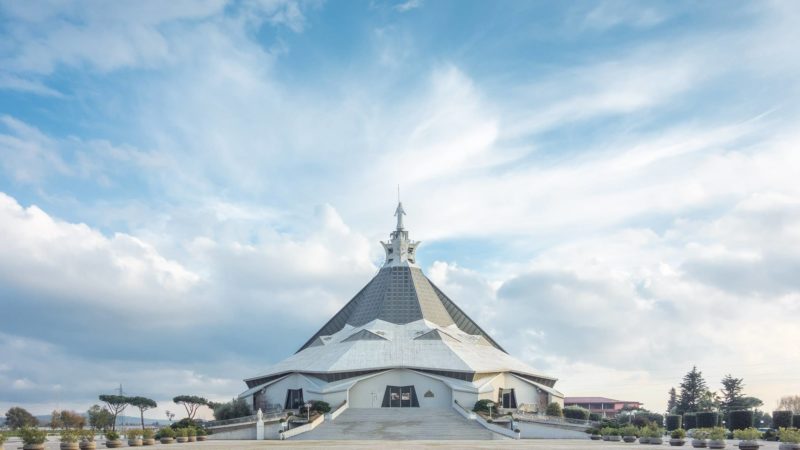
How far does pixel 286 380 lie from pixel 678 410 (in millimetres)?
49412

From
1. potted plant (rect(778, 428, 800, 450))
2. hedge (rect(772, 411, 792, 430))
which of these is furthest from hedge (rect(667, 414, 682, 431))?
potted plant (rect(778, 428, 800, 450))

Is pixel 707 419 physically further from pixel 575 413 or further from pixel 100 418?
pixel 100 418

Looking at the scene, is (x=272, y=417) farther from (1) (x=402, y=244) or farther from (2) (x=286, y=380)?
(1) (x=402, y=244)

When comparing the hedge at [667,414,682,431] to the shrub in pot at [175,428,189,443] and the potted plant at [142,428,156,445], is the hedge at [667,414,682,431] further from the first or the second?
the potted plant at [142,428,156,445]

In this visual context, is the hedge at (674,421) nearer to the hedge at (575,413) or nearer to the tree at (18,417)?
the hedge at (575,413)

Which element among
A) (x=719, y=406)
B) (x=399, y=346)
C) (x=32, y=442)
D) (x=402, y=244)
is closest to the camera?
(x=32, y=442)

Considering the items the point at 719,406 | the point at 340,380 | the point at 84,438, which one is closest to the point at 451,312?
the point at 340,380

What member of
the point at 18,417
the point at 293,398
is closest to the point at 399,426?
the point at 293,398

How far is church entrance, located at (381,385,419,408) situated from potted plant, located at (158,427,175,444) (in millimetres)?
29364

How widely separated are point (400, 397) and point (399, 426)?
698 inches

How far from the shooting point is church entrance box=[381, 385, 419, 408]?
75250 millimetres

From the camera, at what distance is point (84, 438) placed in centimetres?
3766

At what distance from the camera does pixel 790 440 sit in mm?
32531

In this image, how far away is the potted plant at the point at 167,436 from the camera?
48075 millimetres
